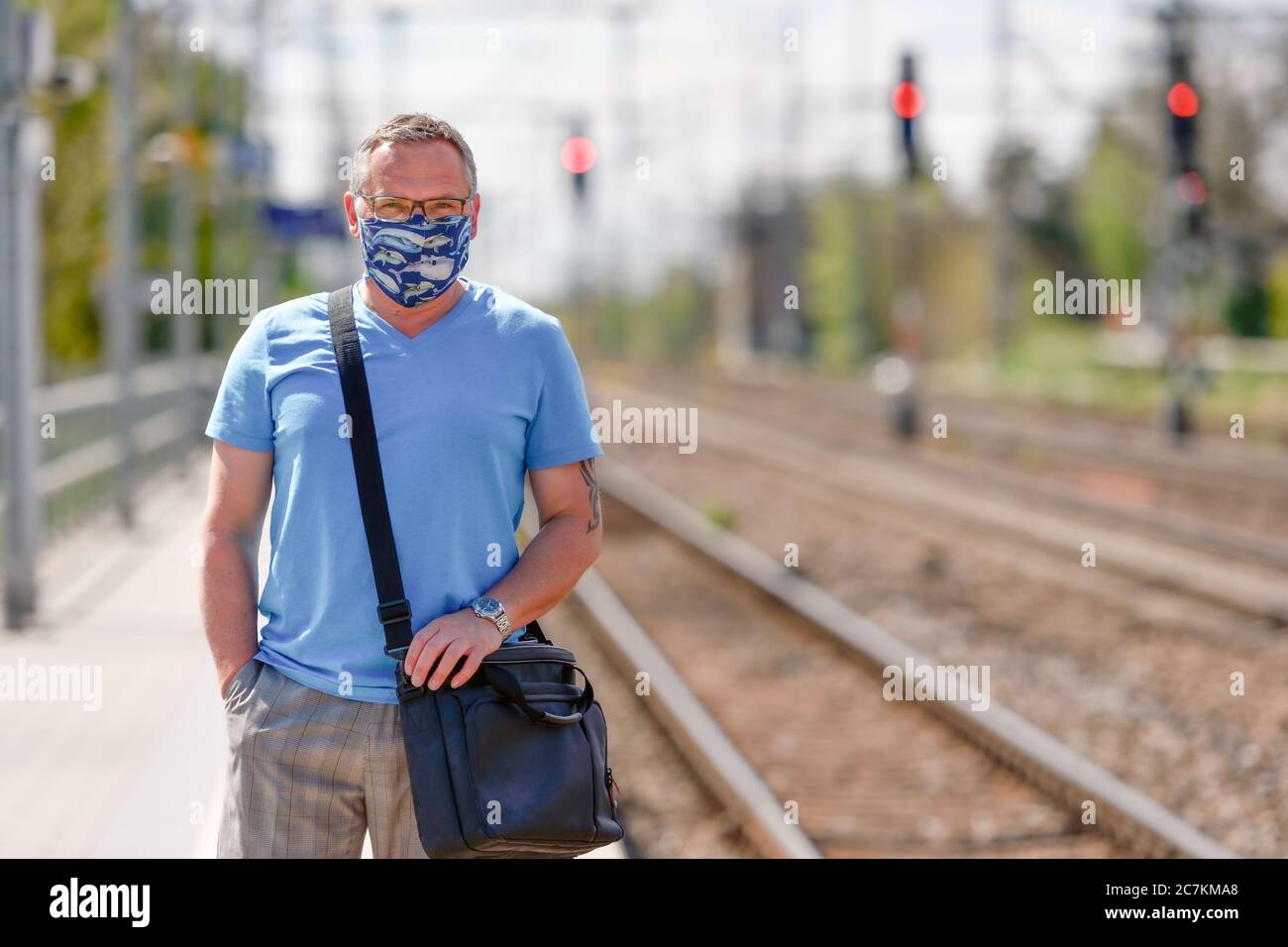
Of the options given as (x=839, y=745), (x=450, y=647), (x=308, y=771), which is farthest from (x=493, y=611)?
(x=839, y=745)

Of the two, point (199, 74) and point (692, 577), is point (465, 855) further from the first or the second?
point (199, 74)

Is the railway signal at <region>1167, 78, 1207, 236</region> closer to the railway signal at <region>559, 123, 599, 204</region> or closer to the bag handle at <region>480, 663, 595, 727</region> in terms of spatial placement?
the railway signal at <region>559, 123, 599, 204</region>

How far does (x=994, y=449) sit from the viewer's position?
82.7 feet

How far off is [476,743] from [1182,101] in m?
15.3

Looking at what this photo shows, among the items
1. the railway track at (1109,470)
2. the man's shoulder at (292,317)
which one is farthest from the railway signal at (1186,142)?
the man's shoulder at (292,317)

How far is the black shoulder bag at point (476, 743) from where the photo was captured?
112 inches

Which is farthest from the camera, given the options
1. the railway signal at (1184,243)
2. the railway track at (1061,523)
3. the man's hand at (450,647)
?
the railway signal at (1184,243)

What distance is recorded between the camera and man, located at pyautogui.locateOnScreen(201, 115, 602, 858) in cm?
287

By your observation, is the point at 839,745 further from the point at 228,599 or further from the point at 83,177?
the point at 83,177

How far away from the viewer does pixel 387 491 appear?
2857 millimetres

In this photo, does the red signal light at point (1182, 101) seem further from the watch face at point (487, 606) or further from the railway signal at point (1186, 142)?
the watch face at point (487, 606)
